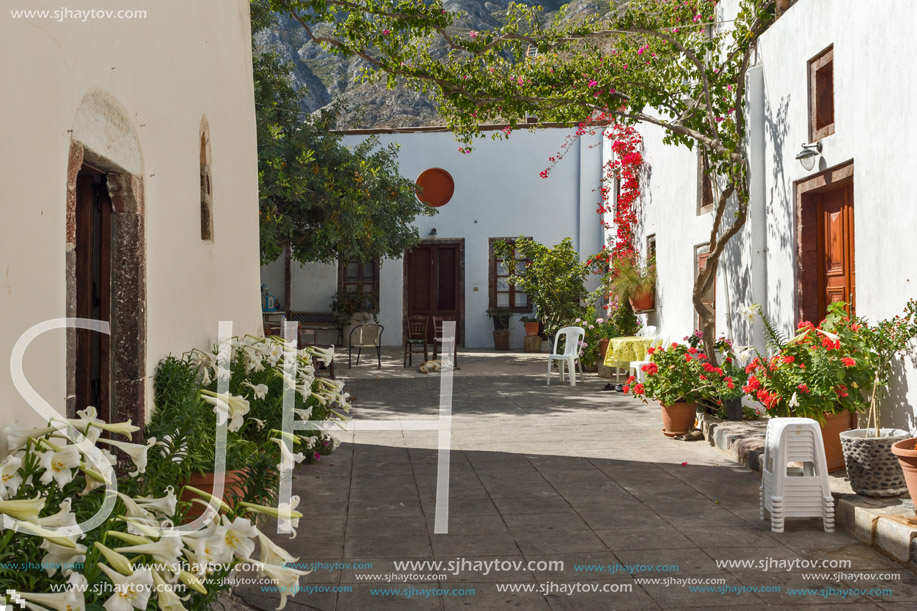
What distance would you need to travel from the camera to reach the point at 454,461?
21.4 feet

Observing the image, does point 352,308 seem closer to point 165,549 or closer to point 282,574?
point 282,574

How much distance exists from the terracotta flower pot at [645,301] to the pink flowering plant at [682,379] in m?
4.65

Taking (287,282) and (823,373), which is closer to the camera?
(823,373)

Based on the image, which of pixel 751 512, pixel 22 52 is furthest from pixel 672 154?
pixel 22 52

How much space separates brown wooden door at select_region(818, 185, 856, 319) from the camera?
643cm

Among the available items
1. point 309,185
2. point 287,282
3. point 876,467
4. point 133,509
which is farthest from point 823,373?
point 287,282

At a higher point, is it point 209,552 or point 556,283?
point 556,283

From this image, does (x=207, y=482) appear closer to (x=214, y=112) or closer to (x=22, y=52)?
(x=22, y=52)

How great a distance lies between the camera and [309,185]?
1305cm

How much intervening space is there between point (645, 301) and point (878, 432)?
7524 millimetres

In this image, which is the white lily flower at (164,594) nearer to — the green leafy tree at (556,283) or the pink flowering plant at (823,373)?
the pink flowering plant at (823,373)

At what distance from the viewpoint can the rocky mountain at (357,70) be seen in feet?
134

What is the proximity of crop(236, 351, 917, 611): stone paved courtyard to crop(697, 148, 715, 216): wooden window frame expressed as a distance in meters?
2.92

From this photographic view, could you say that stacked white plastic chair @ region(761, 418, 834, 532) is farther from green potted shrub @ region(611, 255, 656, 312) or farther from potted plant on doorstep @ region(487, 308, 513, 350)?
potted plant on doorstep @ region(487, 308, 513, 350)
